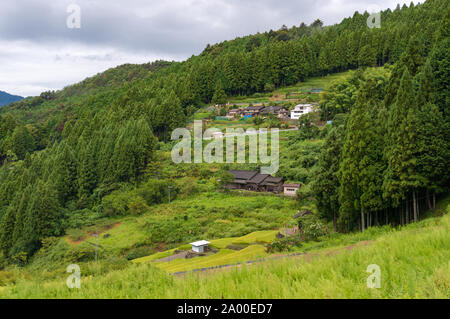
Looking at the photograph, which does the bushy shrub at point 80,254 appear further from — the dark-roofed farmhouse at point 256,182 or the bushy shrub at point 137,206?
the dark-roofed farmhouse at point 256,182

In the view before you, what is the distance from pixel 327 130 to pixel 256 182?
33.3 feet

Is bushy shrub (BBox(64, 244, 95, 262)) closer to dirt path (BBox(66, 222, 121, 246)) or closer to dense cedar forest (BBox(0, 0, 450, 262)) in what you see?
dirt path (BBox(66, 222, 121, 246))

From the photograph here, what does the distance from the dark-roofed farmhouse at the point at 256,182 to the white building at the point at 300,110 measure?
48.1 feet

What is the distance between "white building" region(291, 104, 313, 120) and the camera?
136 ft

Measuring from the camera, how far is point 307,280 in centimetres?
369

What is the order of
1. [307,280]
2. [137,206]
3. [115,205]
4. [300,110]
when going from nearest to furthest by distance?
[307,280] → [137,206] → [115,205] → [300,110]

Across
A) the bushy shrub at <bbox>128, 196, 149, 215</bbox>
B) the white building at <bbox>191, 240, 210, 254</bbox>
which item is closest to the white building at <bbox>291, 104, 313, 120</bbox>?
the bushy shrub at <bbox>128, 196, 149, 215</bbox>

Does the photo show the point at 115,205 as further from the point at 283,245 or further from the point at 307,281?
the point at 307,281

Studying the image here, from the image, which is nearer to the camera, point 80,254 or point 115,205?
point 80,254

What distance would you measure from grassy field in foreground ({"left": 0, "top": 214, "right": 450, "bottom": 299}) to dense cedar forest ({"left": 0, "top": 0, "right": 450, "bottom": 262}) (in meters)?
9.10

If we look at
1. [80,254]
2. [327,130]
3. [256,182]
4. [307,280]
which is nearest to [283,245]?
[307,280]

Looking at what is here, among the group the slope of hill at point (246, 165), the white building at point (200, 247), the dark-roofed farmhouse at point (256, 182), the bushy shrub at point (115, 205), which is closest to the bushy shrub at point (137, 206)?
the slope of hill at point (246, 165)

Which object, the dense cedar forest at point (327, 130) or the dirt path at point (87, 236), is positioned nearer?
the dense cedar forest at point (327, 130)

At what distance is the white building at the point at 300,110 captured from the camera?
1628 inches
